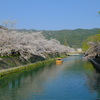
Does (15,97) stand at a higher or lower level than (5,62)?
lower

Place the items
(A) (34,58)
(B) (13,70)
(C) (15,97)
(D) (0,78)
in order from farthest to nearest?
(A) (34,58) < (B) (13,70) < (D) (0,78) < (C) (15,97)

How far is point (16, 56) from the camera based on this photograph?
31.0 meters

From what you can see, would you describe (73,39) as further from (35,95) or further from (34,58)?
→ (35,95)

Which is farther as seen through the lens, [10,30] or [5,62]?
[10,30]

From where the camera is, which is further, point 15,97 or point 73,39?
point 73,39

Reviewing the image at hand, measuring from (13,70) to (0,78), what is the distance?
179 inches

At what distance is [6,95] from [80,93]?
5.39m

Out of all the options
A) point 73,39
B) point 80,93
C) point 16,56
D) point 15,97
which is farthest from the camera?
point 73,39

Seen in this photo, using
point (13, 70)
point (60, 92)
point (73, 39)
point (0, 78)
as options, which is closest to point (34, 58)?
point (13, 70)

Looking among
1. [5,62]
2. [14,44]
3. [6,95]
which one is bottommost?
[6,95]

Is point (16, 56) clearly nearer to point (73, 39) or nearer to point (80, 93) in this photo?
point (80, 93)

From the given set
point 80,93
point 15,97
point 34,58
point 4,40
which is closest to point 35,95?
point 15,97

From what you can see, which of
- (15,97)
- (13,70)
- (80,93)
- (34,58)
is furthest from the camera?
(34,58)

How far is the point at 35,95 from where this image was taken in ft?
42.4
